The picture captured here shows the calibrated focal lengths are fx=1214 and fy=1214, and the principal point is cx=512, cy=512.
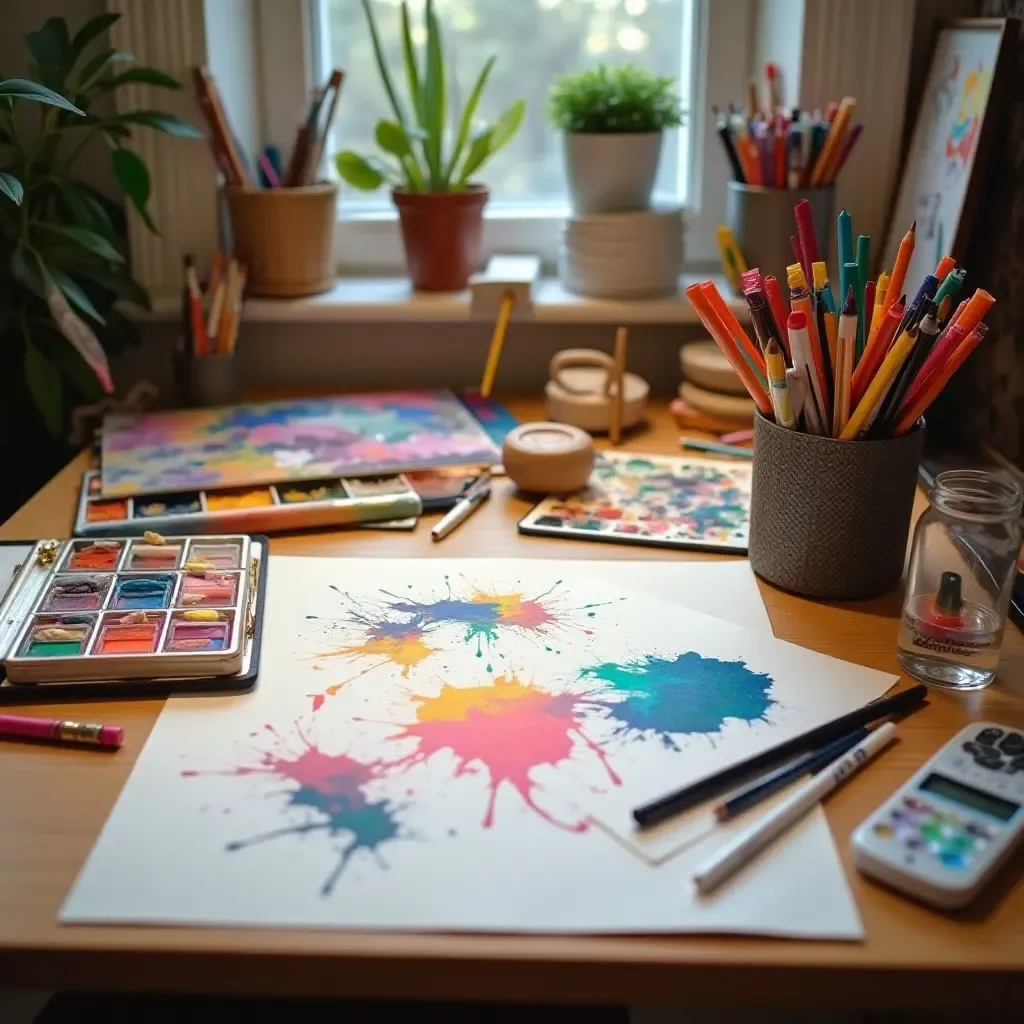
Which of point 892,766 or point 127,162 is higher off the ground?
point 127,162

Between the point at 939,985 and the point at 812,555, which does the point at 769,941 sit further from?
the point at 812,555

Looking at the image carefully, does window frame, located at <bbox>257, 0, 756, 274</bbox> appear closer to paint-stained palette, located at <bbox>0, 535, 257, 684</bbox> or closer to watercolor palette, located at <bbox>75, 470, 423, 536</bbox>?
watercolor palette, located at <bbox>75, 470, 423, 536</bbox>

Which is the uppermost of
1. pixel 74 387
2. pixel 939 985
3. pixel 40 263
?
pixel 40 263

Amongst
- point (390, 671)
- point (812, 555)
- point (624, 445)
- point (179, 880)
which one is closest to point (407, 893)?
point (179, 880)

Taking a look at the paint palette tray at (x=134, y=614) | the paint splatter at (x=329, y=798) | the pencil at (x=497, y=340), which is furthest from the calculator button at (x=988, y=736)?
the pencil at (x=497, y=340)

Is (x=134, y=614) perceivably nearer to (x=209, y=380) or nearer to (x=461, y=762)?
(x=461, y=762)

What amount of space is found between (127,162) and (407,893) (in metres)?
0.84

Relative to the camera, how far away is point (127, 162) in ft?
3.82

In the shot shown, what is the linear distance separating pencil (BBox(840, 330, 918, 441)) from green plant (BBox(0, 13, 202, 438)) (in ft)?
2.15

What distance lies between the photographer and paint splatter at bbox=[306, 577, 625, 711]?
804 millimetres

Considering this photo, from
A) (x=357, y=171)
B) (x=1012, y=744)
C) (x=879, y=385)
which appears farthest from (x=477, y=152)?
(x=1012, y=744)

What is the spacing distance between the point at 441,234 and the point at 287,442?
1.12 ft

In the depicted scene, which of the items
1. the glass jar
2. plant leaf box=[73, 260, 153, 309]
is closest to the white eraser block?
plant leaf box=[73, 260, 153, 309]

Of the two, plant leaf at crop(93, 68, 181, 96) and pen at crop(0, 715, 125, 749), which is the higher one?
plant leaf at crop(93, 68, 181, 96)
